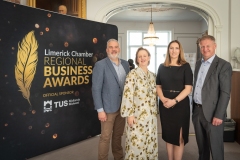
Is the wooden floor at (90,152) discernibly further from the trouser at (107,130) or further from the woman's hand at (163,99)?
the woman's hand at (163,99)

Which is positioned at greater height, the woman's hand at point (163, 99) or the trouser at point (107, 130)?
the woman's hand at point (163, 99)

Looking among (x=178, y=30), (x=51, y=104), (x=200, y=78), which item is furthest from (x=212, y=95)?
(x=178, y=30)

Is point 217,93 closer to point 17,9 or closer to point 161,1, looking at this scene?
point 17,9

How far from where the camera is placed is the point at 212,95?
8.55ft

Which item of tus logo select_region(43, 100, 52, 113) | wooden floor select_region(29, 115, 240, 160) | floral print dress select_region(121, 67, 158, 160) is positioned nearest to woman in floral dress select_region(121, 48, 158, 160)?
floral print dress select_region(121, 67, 158, 160)

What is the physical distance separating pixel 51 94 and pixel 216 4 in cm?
396

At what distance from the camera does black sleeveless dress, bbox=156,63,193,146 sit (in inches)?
104

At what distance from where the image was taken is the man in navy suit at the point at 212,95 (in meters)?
2.56

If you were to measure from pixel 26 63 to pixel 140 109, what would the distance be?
180 centimetres

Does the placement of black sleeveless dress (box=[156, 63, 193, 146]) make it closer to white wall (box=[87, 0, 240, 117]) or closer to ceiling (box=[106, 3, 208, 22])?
white wall (box=[87, 0, 240, 117])

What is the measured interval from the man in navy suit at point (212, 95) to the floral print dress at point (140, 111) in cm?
52

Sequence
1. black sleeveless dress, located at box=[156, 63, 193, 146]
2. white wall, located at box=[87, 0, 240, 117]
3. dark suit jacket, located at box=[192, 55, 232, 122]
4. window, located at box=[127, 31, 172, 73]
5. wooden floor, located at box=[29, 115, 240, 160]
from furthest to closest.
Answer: window, located at box=[127, 31, 172, 73]
white wall, located at box=[87, 0, 240, 117]
wooden floor, located at box=[29, 115, 240, 160]
black sleeveless dress, located at box=[156, 63, 193, 146]
dark suit jacket, located at box=[192, 55, 232, 122]

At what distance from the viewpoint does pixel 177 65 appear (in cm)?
270

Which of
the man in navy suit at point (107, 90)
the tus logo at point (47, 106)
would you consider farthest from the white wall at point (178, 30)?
the man in navy suit at point (107, 90)
